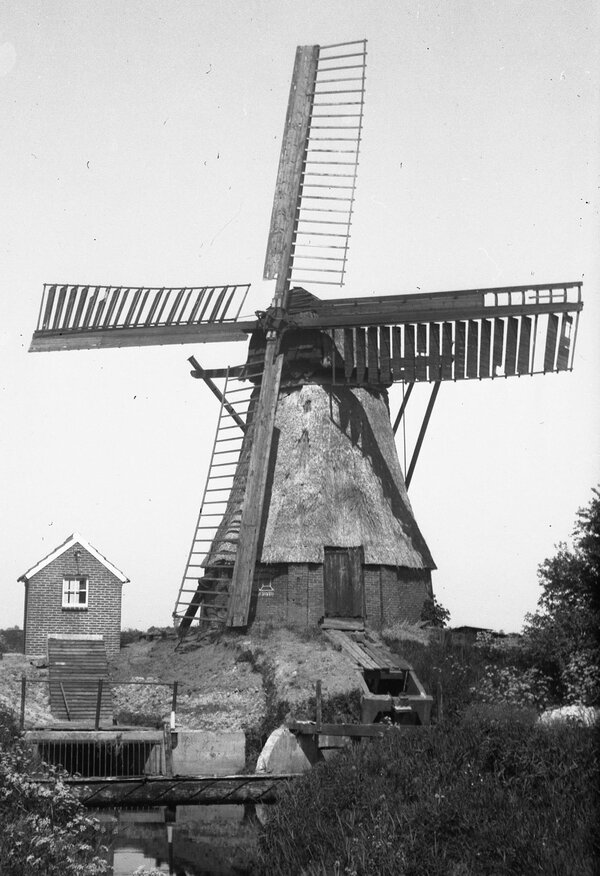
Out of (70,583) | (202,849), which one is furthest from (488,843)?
(70,583)

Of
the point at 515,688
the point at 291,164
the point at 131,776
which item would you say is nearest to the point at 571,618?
the point at 515,688

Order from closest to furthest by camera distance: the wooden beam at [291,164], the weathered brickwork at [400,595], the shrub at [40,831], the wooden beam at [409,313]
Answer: the shrub at [40,831] < the wooden beam at [409,313] < the weathered brickwork at [400,595] < the wooden beam at [291,164]

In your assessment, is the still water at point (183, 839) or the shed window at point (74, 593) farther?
the shed window at point (74, 593)

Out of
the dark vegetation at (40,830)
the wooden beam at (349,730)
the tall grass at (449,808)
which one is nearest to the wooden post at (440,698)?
the wooden beam at (349,730)

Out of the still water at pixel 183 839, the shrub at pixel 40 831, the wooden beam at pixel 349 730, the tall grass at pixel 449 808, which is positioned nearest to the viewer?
the tall grass at pixel 449 808

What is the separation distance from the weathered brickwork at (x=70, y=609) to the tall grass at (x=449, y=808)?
12932 mm

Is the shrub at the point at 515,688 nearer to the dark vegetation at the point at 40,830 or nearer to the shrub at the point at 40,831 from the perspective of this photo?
the shrub at the point at 40,831

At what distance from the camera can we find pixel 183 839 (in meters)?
20.4

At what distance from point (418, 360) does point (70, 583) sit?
10.2 metres

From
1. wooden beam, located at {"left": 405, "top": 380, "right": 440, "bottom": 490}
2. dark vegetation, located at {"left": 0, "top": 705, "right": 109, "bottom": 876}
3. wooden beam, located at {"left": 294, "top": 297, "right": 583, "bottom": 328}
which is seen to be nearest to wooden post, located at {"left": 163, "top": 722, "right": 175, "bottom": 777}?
dark vegetation, located at {"left": 0, "top": 705, "right": 109, "bottom": 876}

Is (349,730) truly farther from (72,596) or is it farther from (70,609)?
(72,596)

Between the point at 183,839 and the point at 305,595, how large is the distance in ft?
30.3

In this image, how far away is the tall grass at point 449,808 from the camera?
14.3 metres

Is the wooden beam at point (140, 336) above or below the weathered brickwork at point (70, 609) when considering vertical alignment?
above
